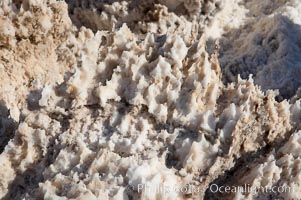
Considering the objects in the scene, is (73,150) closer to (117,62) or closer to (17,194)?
(17,194)

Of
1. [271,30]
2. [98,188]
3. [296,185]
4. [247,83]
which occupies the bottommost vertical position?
[98,188]

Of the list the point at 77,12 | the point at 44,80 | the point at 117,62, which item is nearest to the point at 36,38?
the point at 44,80

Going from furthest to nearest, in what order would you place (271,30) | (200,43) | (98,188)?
(271,30) < (200,43) < (98,188)

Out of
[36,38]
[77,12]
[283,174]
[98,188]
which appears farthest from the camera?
[77,12]

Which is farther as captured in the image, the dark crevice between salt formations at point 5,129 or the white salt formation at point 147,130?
the dark crevice between salt formations at point 5,129

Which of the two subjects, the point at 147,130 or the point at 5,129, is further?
the point at 5,129

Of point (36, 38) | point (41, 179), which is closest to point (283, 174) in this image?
point (41, 179)

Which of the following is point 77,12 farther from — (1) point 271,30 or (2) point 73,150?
(2) point 73,150

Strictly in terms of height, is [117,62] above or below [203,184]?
above

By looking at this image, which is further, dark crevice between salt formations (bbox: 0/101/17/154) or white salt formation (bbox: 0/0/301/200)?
dark crevice between salt formations (bbox: 0/101/17/154)

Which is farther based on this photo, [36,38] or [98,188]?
[36,38]
